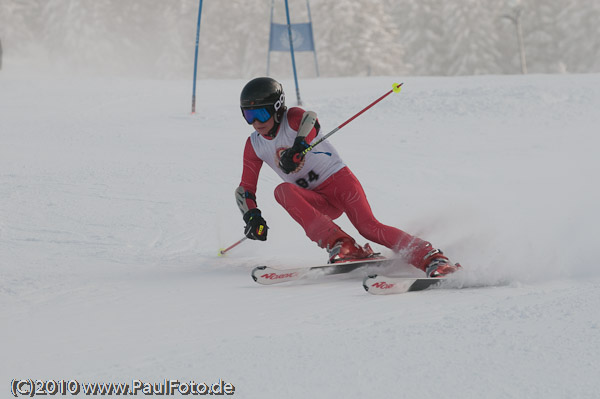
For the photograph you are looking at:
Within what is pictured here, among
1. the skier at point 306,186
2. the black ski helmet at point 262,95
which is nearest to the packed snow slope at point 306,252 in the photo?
the skier at point 306,186

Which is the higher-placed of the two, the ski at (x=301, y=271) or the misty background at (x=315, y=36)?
the misty background at (x=315, y=36)

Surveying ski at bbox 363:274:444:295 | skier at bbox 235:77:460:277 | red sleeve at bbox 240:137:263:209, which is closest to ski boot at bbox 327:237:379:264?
skier at bbox 235:77:460:277

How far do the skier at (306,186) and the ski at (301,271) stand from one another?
5 cm

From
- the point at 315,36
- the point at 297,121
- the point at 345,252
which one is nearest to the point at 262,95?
the point at 297,121

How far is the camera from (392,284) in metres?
3.28

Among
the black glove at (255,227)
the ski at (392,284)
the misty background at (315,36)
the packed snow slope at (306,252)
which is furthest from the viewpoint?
the misty background at (315,36)

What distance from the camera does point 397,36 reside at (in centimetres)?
3472

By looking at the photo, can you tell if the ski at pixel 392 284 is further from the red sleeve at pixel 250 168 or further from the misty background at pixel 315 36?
the misty background at pixel 315 36

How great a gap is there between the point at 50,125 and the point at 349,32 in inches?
916

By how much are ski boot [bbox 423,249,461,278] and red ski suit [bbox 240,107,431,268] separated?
2.0 inches

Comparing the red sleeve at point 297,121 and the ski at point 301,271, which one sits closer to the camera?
the ski at point 301,271

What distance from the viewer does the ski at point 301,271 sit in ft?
12.4

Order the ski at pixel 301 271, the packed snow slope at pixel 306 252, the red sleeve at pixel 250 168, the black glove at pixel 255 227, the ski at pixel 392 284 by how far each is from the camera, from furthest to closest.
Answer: the red sleeve at pixel 250 168
the black glove at pixel 255 227
the ski at pixel 301 271
the ski at pixel 392 284
the packed snow slope at pixel 306 252

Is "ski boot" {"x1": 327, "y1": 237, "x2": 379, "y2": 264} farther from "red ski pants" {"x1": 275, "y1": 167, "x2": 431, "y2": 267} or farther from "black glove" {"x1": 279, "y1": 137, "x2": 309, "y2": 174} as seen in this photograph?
"black glove" {"x1": 279, "y1": 137, "x2": 309, "y2": 174}
